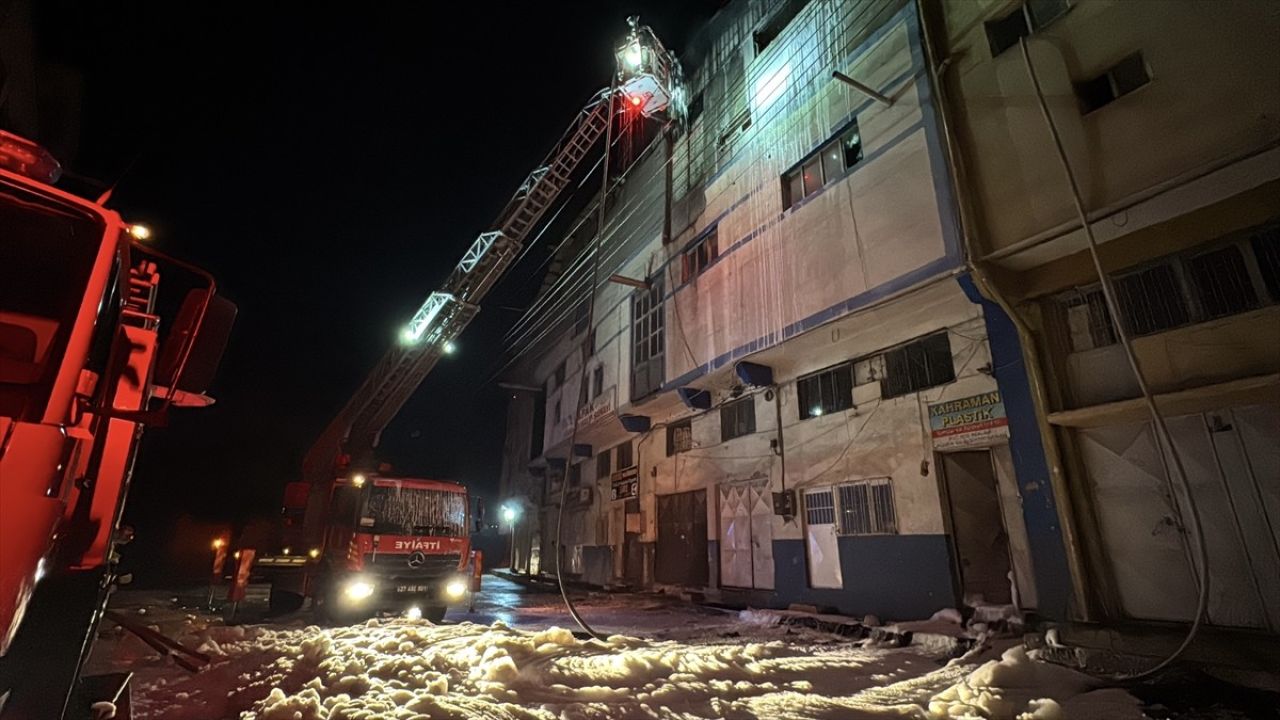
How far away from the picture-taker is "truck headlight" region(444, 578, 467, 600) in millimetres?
10508

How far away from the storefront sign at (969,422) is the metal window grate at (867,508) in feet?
4.77

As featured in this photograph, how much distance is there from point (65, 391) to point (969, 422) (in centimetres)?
1118

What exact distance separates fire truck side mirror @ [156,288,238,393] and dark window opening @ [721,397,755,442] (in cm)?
1172

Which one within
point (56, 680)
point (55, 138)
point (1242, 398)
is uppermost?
point (55, 138)

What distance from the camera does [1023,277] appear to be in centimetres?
855

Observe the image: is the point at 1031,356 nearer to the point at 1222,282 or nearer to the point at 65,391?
the point at 1222,282

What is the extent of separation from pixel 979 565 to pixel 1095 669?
118 inches

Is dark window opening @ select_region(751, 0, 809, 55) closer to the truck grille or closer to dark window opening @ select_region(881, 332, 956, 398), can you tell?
dark window opening @ select_region(881, 332, 956, 398)

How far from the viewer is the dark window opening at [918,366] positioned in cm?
1004

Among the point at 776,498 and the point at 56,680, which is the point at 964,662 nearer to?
the point at 776,498

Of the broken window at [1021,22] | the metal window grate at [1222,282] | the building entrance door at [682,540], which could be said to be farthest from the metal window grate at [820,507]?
the broken window at [1021,22]

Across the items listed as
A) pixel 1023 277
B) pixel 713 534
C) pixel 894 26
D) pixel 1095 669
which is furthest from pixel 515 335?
pixel 1095 669

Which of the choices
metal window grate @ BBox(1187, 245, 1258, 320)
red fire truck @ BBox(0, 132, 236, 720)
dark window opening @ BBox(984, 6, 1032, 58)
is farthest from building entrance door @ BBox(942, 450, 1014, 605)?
red fire truck @ BBox(0, 132, 236, 720)

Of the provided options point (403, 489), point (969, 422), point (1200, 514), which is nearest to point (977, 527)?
point (969, 422)
